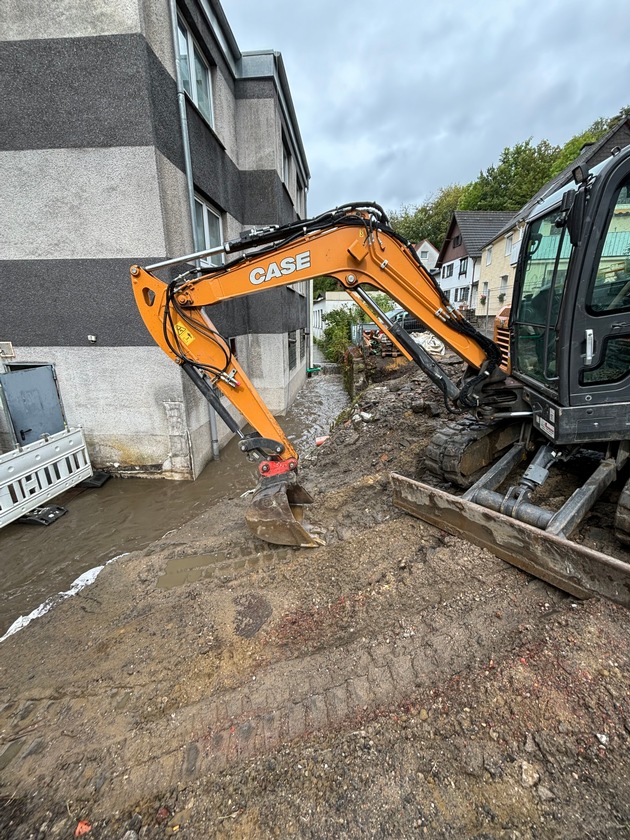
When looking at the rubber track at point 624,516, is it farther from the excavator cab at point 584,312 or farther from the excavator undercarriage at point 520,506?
the excavator cab at point 584,312

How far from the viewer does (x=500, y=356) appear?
3814 mm

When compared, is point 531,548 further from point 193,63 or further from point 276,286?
point 193,63

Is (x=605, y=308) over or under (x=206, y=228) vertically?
under

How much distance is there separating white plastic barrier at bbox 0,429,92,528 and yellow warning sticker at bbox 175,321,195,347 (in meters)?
3.12

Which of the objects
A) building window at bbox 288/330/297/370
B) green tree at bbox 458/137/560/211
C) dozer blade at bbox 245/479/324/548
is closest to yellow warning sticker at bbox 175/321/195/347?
dozer blade at bbox 245/479/324/548

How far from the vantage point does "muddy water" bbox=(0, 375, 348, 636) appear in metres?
3.94

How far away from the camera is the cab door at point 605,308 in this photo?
255cm

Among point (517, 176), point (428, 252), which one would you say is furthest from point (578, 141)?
point (428, 252)

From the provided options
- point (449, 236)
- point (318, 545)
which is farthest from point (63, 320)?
point (449, 236)

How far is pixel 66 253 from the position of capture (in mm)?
5445

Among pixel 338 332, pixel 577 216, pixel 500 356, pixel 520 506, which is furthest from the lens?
pixel 338 332

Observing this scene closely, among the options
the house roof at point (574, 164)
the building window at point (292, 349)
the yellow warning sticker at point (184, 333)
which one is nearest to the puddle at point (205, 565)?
the yellow warning sticker at point (184, 333)

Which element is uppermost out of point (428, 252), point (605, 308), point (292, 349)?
point (428, 252)

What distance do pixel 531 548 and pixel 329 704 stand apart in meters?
1.78
